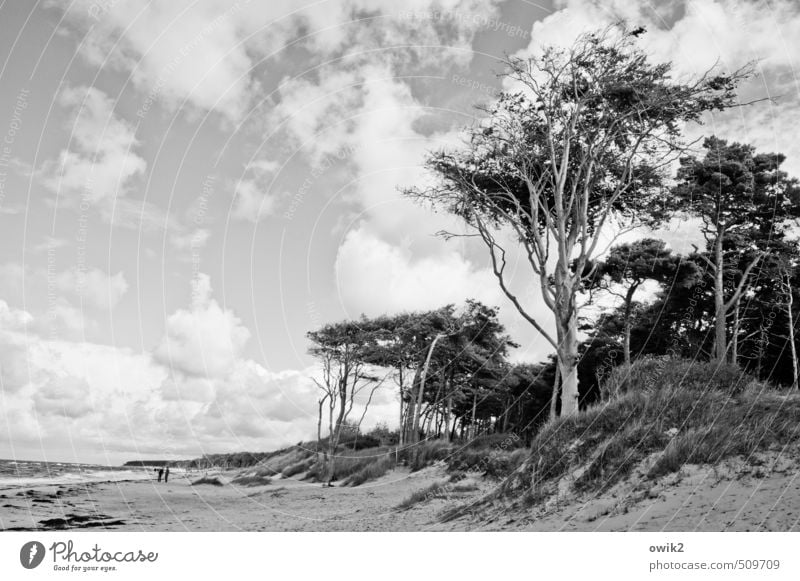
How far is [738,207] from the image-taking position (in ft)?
44.1

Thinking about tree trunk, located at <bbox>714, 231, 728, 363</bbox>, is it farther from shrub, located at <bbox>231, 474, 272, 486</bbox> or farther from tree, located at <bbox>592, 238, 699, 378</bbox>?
shrub, located at <bbox>231, 474, 272, 486</bbox>

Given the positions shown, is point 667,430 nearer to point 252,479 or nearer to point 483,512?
point 483,512

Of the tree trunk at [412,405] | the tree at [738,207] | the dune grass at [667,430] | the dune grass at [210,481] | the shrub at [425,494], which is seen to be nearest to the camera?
the dune grass at [667,430]

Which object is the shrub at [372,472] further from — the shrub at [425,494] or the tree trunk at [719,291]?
the tree trunk at [719,291]

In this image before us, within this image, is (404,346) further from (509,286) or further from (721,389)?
(721,389)

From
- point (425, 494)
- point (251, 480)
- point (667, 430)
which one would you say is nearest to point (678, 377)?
point (667, 430)

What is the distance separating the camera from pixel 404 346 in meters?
12.3

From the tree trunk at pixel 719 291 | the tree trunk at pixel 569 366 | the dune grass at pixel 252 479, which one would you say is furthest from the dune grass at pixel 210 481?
the tree trunk at pixel 719 291

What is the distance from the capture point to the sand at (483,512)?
4.57 metres
